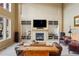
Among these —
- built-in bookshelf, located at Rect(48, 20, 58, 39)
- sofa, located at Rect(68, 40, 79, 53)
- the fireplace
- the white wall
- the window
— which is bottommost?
sofa, located at Rect(68, 40, 79, 53)

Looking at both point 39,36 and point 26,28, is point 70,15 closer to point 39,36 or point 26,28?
point 39,36

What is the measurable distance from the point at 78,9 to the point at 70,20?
1.23 feet

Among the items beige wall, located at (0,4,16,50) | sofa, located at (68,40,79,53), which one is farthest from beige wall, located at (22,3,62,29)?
sofa, located at (68,40,79,53)

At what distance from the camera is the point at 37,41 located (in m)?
4.56

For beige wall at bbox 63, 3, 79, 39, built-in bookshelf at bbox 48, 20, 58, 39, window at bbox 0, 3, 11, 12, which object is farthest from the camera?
built-in bookshelf at bbox 48, 20, 58, 39

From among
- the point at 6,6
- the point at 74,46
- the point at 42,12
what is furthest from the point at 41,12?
the point at 74,46

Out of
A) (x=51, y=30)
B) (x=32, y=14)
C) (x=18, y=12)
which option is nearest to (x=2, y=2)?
(x=18, y=12)

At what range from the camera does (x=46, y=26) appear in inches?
184

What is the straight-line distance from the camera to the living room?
4.47m

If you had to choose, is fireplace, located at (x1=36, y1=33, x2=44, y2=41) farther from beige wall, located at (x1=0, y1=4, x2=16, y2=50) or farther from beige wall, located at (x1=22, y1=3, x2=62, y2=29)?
beige wall, located at (x1=0, y1=4, x2=16, y2=50)

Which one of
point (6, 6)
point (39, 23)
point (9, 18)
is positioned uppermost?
point (6, 6)

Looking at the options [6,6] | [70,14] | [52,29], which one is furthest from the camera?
[52,29]

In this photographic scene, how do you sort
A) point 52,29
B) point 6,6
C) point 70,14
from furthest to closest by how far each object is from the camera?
point 52,29, point 70,14, point 6,6

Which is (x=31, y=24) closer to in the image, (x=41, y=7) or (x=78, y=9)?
(x=41, y=7)
